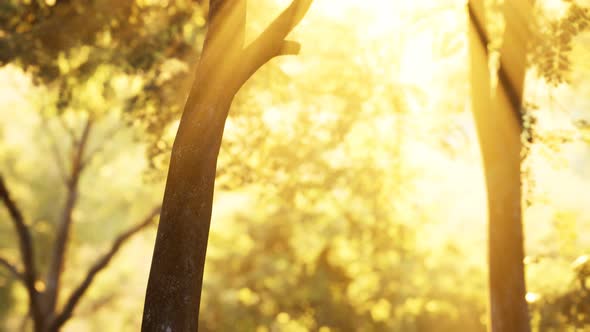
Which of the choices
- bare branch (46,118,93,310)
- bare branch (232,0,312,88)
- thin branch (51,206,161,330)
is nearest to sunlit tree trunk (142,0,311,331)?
bare branch (232,0,312,88)

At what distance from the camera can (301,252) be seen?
108ft

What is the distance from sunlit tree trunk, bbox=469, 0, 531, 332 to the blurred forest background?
60 centimetres

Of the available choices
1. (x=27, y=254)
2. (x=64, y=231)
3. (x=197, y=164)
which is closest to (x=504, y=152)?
(x=197, y=164)

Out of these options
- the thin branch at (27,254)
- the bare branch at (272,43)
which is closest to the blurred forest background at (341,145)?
the thin branch at (27,254)

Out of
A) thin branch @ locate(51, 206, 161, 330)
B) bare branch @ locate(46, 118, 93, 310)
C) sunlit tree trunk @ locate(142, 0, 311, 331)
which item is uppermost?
bare branch @ locate(46, 118, 93, 310)

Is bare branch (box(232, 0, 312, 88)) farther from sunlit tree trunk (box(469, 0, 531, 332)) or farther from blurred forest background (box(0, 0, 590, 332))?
blurred forest background (box(0, 0, 590, 332))

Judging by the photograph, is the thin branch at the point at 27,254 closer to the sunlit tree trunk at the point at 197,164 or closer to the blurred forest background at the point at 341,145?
the blurred forest background at the point at 341,145

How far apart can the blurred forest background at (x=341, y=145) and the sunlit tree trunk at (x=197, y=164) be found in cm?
584

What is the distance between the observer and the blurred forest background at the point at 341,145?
15492 millimetres

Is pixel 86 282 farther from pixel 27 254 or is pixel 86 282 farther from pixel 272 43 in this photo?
pixel 272 43

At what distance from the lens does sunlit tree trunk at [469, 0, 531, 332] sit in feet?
40.0

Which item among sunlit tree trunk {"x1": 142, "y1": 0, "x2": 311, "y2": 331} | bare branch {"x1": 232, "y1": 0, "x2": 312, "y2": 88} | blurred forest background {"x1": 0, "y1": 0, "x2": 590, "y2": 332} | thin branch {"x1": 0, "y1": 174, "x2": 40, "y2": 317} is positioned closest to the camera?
sunlit tree trunk {"x1": 142, "y1": 0, "x2": 311, "y2": 331}

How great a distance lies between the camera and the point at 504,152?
12539 millimetres

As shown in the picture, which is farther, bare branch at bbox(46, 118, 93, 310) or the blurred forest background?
bare branch at bbox(46, 118, 93, 310)
